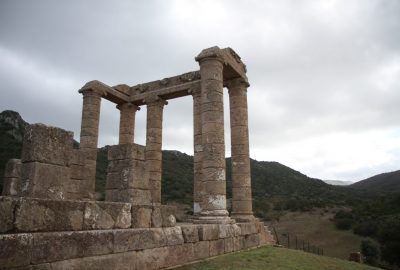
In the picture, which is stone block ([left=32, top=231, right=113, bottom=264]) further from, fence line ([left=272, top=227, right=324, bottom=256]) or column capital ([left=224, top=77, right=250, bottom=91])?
fence line ([left=272, top=227, right=324, bottom=256])

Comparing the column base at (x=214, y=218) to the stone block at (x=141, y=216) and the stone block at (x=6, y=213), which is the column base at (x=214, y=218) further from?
the stone block at (x=6, y=213)

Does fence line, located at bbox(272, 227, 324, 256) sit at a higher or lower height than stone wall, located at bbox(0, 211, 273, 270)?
lower

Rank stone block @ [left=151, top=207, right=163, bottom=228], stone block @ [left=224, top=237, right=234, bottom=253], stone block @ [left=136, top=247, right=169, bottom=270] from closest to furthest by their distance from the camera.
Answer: stone block @ [left=136, top=247, right=169, bottom=270]
stone block @ [left=151, top=207, right=163, bottom=228]
stone block @ [left=224, top=237, right=234, bottom=253]

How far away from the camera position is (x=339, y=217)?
1462 inches

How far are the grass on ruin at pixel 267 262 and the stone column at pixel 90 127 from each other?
29.6 feet

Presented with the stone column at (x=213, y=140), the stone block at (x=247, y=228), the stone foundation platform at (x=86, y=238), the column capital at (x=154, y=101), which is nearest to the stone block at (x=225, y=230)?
the stone column at (x=213, y=140)

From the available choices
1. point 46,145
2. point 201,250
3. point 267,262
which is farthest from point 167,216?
point 267,262

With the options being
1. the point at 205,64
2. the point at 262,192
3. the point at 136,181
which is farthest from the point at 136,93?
the point at 262,192

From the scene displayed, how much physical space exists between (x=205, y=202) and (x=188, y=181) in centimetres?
2874

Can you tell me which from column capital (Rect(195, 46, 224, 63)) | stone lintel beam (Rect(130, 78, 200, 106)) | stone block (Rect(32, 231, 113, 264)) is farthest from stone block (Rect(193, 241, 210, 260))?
stone lintel beam (Rect(130, 78, 200, 106))

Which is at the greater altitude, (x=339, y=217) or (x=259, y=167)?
(x=259, y=167)

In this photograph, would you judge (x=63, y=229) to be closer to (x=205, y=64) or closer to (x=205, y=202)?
(x=205, y=202)

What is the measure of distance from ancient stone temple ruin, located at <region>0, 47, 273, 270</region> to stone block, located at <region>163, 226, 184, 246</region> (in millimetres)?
23

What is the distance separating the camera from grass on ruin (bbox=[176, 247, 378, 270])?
8.84 metres
